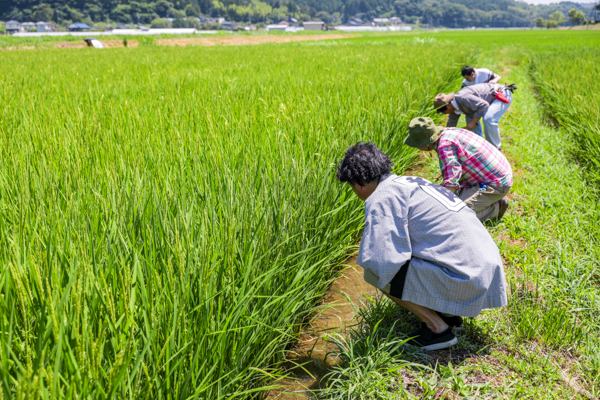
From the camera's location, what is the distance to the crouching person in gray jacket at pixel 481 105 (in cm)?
433

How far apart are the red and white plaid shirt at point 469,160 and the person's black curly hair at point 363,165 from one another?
3.24ft

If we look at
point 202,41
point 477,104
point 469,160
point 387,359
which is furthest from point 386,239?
point 202,41

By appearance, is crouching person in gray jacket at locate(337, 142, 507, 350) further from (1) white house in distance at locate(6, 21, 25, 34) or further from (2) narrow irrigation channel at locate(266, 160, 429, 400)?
(1) white house in distance at locate(6, 21, 25, 34)

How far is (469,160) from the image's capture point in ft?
9.29

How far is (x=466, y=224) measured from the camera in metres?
1.77

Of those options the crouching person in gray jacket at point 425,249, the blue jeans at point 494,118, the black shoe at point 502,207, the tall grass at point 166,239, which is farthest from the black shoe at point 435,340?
the blue jeans at point 494,118

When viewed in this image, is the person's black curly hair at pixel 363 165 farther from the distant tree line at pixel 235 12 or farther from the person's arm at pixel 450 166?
the distant tree line at pixel 235 12

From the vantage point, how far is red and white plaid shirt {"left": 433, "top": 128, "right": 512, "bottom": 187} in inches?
106

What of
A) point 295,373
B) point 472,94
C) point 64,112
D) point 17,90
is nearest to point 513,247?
point 295,373

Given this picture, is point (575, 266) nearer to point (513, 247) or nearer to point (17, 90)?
point (513, 247)

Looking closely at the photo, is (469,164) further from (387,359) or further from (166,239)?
(166,239)

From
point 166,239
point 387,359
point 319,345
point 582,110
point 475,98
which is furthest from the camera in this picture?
point 582,110

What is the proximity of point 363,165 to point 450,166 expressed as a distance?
1.13m

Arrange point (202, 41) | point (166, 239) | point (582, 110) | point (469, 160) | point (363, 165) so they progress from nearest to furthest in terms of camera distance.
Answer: point (166, 239), point (363, 165), point (469, 160), point (582, 110), point (202, 41)
